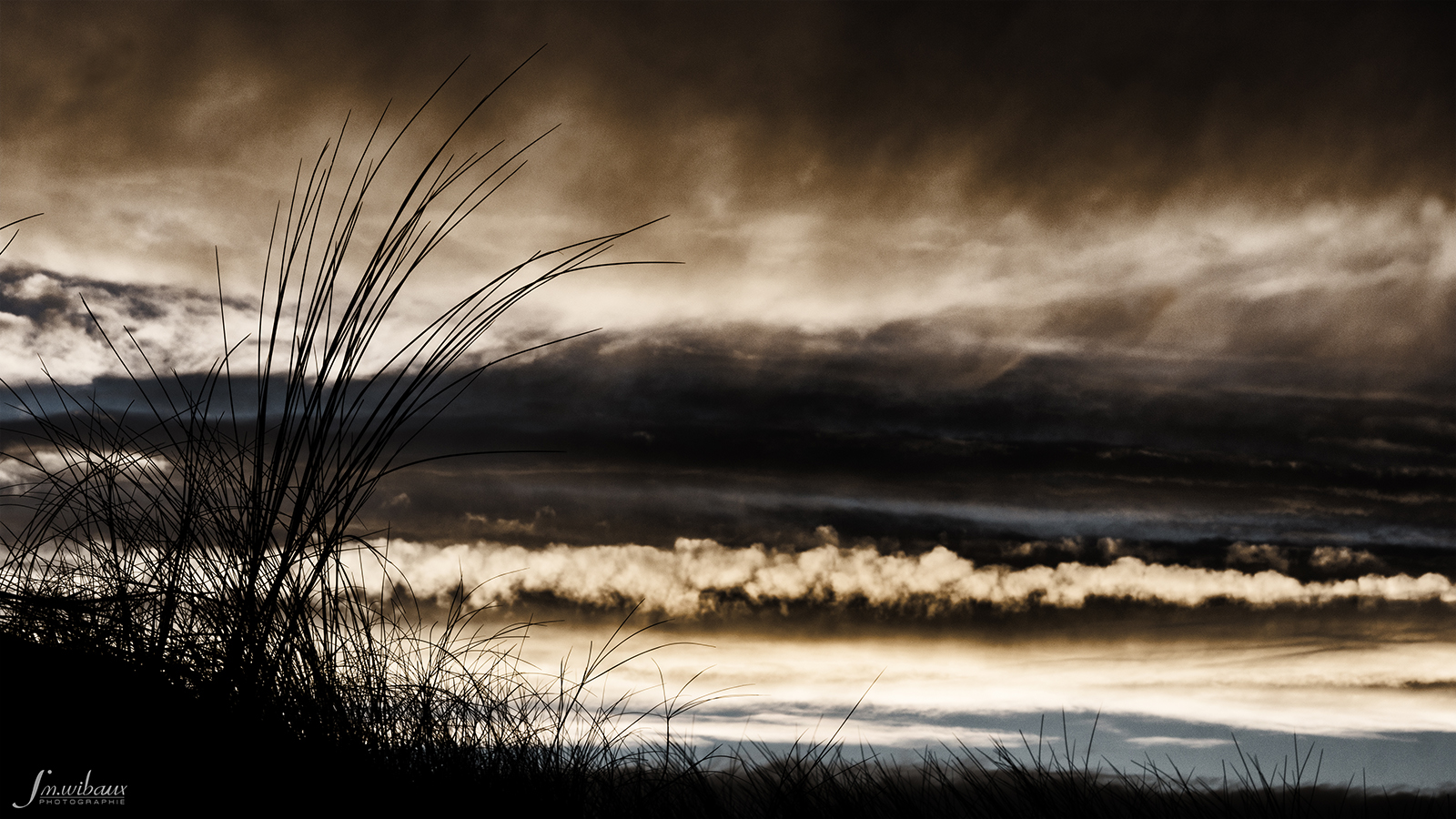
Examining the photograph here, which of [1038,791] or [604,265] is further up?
[604,265]

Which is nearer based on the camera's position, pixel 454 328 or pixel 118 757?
pixel 118 757

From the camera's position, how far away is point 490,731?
2.49m

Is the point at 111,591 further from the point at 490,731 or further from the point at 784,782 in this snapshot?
the point at 784,782

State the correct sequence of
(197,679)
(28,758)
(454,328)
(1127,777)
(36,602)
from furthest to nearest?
(454,328)
(1127,777)
(197,679)
(36,602)
(28,758)

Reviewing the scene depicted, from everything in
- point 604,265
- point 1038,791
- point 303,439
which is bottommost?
point 1038,791

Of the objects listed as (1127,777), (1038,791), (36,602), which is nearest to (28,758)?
(36,602)

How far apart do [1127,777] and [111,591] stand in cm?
269

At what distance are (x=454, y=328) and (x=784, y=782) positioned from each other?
146 cm

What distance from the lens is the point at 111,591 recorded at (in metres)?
2.54

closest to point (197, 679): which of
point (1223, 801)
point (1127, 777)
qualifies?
point (1127, 777)

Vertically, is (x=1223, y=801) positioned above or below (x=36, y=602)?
below

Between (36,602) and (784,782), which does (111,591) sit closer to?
(36,602)

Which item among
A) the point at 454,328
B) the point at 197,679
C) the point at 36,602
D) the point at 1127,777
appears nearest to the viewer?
the point at 36,602

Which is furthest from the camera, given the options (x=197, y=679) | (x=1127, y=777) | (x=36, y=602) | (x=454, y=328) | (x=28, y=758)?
(x=454, y=328)
